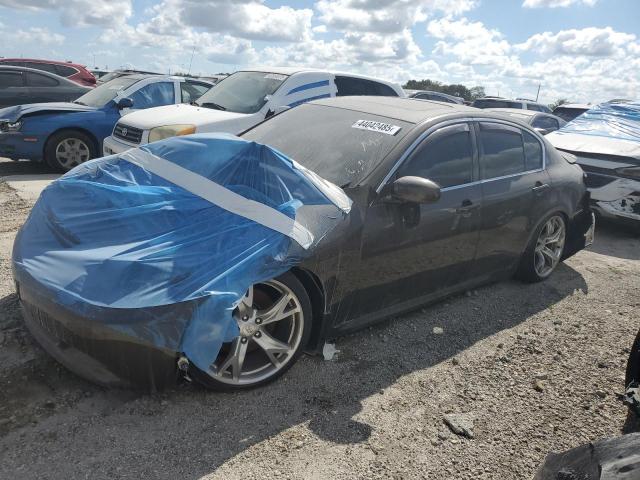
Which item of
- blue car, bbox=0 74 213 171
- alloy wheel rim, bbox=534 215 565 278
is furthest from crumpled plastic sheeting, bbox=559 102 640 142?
blue car, bbox=0 74 213 171

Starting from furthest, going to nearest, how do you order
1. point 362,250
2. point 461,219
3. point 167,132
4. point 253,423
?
point 167,132 → point 461,219 → point 362,250 → point 253,423

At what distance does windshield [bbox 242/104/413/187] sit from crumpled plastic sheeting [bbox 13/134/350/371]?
30cm

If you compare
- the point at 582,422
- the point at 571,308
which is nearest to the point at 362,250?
the point at 582,422

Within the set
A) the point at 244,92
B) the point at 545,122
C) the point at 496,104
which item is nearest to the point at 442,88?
the point at 496,104

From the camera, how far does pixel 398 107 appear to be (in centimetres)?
423

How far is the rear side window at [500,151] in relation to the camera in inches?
168

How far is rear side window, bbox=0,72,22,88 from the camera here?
11.1 meters

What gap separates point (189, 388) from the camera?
301 cm

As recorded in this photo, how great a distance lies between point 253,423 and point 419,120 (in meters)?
2.32

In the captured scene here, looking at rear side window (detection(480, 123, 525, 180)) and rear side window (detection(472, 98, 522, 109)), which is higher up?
rear side window (detection(480, 123, 525, 180))

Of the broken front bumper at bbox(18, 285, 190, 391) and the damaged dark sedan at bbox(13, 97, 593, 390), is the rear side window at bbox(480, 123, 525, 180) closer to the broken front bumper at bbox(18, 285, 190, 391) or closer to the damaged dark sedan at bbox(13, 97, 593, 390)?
the damaged dark sedan at bbox(13, 97, 593, 390)

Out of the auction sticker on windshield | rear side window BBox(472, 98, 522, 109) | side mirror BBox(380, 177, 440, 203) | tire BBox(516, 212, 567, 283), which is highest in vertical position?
the auction sticker on windshield

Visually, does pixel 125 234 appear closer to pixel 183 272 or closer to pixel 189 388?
pixel 183 272

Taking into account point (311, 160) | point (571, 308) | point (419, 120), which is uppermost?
point (419, 120)
